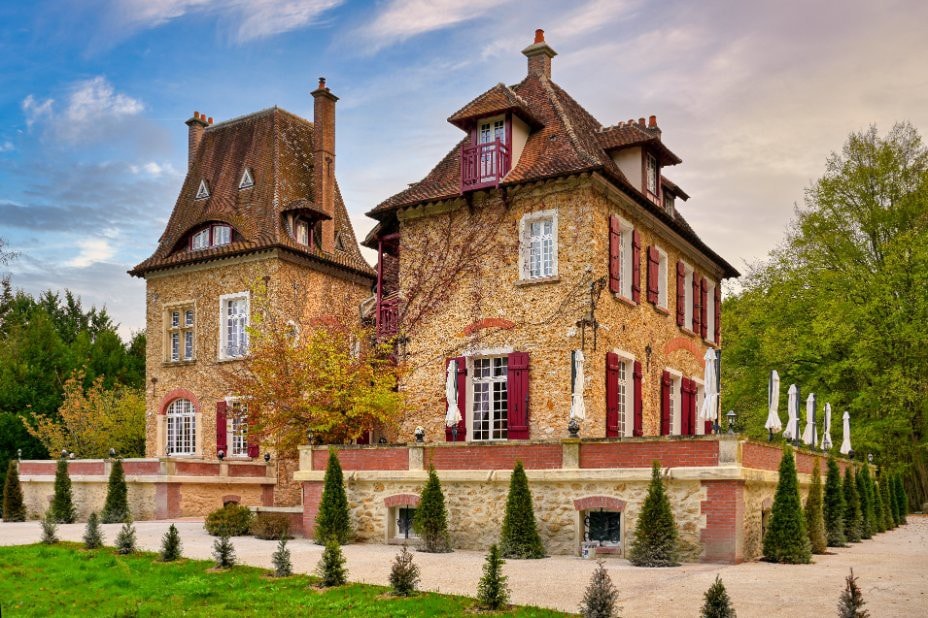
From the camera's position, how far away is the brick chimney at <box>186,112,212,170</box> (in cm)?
3594

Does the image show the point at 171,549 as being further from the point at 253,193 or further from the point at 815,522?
the point at 253,193

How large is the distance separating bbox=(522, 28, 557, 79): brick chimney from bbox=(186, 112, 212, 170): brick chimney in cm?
1496

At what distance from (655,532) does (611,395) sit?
6.30 meters

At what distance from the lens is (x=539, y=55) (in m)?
26.1

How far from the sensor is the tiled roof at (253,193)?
104 feet

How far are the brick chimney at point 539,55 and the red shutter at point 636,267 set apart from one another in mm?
5174

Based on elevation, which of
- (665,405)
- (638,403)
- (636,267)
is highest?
(636,267)

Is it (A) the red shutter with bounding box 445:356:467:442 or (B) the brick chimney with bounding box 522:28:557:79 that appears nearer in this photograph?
(A) the red shutter with bounding box 445:356:467:442

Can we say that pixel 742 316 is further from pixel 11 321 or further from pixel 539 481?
pixel 11 321

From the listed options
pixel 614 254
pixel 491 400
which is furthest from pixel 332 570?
pixel 614 254

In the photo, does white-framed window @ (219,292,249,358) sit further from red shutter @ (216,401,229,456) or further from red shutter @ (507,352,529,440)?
red shutter @ (507,352,529,440)

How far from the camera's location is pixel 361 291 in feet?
114

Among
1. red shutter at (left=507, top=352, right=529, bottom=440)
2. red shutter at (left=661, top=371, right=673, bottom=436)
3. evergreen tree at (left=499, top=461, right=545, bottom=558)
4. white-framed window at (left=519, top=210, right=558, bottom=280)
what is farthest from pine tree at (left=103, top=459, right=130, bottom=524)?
red shutter at (left=661, top=371, right=673, bottom=436)

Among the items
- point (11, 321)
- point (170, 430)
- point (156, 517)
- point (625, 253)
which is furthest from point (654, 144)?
point (11, 321)
